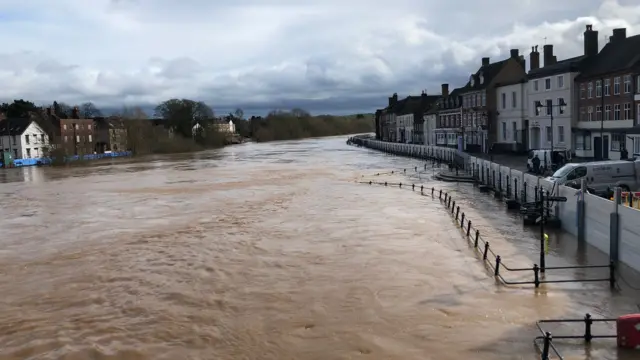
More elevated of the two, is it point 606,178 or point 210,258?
point 606,178

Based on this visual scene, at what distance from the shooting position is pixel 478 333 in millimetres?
12719

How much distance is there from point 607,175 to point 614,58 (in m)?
22.9

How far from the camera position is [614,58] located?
45.2 meters

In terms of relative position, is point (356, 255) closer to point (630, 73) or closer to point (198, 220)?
point (198, 220)

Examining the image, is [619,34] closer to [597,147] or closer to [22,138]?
[597,147]

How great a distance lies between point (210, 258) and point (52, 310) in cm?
619

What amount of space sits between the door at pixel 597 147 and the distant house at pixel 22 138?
266ft

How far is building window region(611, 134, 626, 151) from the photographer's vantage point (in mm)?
40756

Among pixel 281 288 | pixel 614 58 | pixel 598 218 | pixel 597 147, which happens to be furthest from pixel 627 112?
pixel 281 288

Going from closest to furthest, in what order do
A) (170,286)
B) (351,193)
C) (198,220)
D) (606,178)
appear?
(170,286)
(606,178)
(198,220)
(351,193)

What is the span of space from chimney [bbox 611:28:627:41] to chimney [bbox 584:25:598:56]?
1.39 metres

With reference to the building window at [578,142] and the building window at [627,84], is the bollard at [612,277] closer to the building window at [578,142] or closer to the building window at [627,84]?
the building window at [627,84]

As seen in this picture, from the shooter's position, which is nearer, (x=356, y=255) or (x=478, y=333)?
(x=478, y=333)

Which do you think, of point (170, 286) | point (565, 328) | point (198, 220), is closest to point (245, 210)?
point (198, 220)
